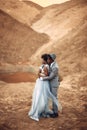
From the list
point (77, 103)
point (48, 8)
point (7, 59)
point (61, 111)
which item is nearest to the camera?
point (61, 111)

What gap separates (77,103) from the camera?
1198 cm

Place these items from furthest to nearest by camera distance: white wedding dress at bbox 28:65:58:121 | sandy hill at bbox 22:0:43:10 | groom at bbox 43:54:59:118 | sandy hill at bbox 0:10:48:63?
sandy hill at bbox 22:0:43:10 < sandy hill at bbox 0:10:48:63 < white wedding dress at bbox 28:65:58:121 < groom at bbox 43:54:59:118

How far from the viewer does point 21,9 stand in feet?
99.3

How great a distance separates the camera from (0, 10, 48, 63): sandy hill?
66.9ft

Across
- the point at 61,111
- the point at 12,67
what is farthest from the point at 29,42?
the point at 61,111

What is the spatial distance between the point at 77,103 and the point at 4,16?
51.7 feet

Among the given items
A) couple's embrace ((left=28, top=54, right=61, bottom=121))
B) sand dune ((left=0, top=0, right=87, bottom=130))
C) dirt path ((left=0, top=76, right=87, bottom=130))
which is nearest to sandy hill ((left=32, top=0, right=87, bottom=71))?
sand dune ((left=0, top=0, right=87, bottom=130))

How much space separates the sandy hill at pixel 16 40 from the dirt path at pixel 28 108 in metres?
6.16

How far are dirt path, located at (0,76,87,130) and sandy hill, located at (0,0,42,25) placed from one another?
14959mm

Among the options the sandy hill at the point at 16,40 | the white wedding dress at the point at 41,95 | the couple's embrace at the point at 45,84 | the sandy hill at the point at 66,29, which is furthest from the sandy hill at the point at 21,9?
the white wedding dress at the point at 41,95

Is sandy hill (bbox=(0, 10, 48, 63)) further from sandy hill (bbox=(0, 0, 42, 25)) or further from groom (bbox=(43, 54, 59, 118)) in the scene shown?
groom (bbox=(43, 54, 59, 118))

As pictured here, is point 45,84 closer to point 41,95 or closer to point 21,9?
point 41,95

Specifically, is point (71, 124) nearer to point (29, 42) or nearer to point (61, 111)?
point (61, 111)

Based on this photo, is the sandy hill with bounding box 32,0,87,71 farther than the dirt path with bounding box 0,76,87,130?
Yes
